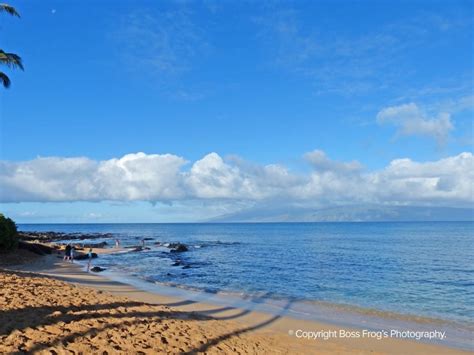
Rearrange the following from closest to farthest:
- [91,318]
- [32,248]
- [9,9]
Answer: [91,318]
[9,9]
[32,248]

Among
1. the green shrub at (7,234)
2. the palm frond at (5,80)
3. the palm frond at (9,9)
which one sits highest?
the palm frond at (9,9)

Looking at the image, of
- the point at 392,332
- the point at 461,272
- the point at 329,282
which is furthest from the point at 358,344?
the point at 461,272

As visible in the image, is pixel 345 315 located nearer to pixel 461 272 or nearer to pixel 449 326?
pixel 449 326

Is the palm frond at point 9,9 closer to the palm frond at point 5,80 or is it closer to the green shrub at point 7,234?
the palm frond at point 5,80

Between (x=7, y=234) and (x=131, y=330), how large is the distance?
24.4 m

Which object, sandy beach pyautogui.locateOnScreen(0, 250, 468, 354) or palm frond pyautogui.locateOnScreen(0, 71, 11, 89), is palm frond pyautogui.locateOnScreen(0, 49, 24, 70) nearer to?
palm frond pyautogui.locateOnScreen(0, 71, 11, 89)

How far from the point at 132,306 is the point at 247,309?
6.98 meters

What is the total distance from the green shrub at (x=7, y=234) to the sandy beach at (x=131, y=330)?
1627 centimetres

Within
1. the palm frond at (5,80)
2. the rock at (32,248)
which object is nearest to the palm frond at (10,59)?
the palm frond at (5,80)

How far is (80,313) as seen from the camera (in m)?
10.7

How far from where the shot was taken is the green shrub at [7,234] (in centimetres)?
2920

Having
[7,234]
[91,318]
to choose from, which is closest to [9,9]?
[7,234]

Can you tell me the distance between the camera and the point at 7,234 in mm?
29547

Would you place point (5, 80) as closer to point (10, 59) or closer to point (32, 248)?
point (10, 59)
